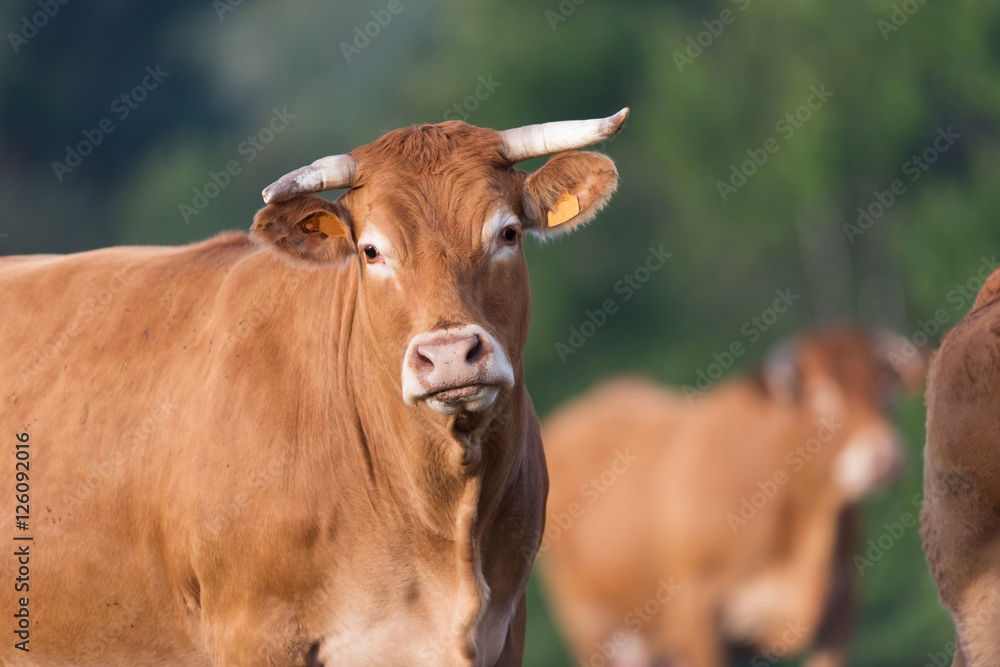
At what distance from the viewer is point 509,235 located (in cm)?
424

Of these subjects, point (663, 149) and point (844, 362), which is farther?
point (663, 149)

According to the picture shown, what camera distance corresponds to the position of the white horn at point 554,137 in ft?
14.0

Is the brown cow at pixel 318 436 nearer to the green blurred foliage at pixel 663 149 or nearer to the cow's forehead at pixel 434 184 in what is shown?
the cow's forehead at pixel 434 184

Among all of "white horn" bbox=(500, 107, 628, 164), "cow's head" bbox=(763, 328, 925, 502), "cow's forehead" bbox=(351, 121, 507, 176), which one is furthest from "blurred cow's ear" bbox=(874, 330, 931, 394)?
"cow's forehead" bbox=(351, 121, 507, 176)

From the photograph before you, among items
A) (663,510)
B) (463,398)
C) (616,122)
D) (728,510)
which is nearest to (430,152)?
(616,122)

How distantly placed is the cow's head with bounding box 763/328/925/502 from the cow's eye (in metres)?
8.41

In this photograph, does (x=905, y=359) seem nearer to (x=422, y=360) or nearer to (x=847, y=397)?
(x=847, y=397)

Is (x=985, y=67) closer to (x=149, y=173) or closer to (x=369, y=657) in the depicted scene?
(x=369, y=657)

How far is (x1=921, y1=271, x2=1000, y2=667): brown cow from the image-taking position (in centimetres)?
438

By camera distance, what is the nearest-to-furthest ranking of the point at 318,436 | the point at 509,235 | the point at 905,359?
the point at 509,235 → the point at 318,436 → the point at 905,359

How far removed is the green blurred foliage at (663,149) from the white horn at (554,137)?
14078 millimetres

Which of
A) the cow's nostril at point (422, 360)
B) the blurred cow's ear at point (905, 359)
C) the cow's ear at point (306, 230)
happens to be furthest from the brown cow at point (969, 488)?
the blurred cow's ear at point (905, 359)

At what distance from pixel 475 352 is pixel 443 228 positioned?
1.79 ft

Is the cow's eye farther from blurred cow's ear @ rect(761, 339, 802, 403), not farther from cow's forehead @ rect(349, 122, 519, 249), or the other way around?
blurred cow's ear @ rect(761, 339, 802, 403)
